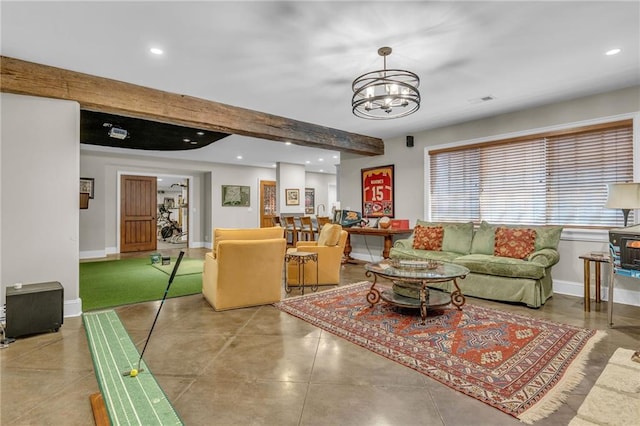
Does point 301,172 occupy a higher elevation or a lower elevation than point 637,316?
higher

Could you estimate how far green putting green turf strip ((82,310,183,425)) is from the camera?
1.75 metres

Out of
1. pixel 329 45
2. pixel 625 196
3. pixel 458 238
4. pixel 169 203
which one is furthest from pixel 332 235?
pixel 169 203

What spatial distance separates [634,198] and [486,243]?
1.65 meters

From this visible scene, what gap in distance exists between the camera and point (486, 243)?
456 centimetres

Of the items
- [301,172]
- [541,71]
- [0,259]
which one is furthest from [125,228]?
[541,71]

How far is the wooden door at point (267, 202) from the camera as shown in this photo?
10.3 m

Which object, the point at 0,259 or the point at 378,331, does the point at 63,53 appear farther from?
the point at 378,331

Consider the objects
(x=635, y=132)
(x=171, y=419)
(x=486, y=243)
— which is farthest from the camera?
(x=486, y=243)

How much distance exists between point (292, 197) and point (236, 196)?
1.80 m

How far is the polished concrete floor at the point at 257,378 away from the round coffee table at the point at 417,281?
87 centimetres

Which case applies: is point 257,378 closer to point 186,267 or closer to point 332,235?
point 332,235

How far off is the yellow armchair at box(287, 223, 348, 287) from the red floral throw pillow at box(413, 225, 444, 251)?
129 cm

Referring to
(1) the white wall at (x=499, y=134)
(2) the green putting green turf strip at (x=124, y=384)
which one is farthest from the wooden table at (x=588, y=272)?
(2) the green putting green turf strip at (x=124, y=384)

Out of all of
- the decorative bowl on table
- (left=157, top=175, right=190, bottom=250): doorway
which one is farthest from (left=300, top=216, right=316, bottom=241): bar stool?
(left=157, top=175, right=190, bottom=250): doorway
